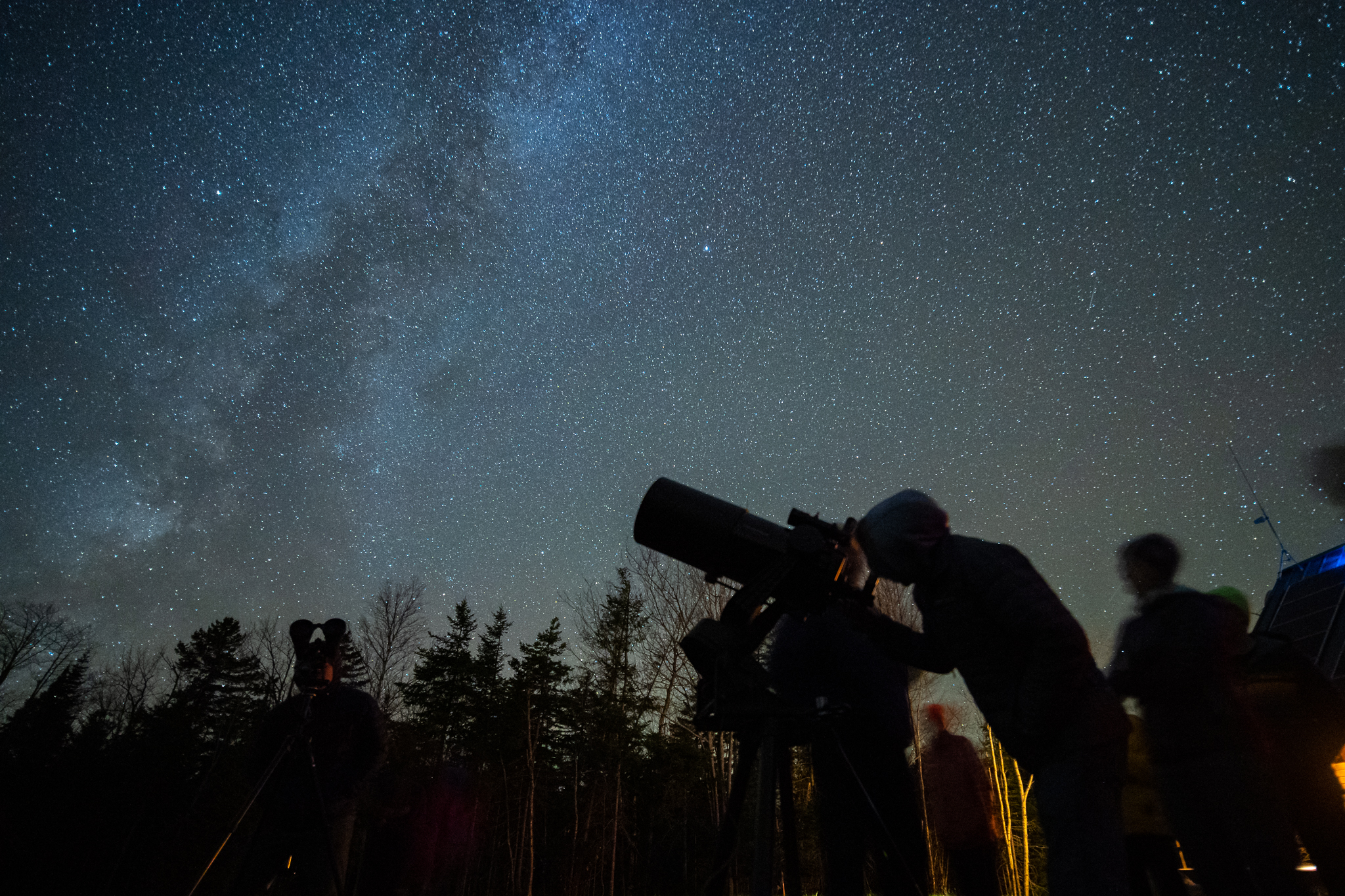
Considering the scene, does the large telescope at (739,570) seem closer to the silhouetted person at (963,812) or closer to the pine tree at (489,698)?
the silhouetted person at (963,812)

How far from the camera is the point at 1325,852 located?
8.04 ft

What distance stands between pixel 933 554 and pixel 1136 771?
2695mm

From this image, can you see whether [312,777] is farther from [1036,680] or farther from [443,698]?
[443,698]

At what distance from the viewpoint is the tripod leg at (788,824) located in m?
1.87

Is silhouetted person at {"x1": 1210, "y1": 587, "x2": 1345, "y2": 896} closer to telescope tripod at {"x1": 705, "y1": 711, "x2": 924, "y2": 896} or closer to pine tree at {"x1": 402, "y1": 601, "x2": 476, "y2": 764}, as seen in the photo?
telescope tripod at {"x1": 705, "y1": 711, "x2": 924, "y2": 896}

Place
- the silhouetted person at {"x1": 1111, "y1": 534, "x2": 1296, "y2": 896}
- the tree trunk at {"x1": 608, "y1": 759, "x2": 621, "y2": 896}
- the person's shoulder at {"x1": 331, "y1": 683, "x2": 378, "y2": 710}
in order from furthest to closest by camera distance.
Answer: the tree trunk at {"x1": 608, "y1": 759, "x2": 621, "y2": 896}
the person's shoulder at {"x1": 331, "y1": 683, "x2": 378, "y2": 710}
the silhouetted person at {"x1": 1111, "y1": 534, "x2": 1296, "y2": 896}

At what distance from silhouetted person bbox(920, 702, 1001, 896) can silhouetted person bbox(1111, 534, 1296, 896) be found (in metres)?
1.60

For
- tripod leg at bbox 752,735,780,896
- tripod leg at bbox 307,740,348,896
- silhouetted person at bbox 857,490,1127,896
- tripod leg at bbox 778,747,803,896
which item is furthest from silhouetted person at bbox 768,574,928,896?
tripod leg at bbox 307,740,348,896

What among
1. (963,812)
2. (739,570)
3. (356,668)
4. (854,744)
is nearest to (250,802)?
(739,570)

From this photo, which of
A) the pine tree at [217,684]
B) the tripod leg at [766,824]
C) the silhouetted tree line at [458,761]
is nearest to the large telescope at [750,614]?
the tripod leg at [766,824]

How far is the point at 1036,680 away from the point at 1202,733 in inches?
48.8

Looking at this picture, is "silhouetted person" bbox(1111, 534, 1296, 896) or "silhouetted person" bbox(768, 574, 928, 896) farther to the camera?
"silhouetted person" bbox(768, 574, 928, 896)

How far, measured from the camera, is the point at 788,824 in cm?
193

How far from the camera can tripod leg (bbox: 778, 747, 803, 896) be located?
1872 mm
